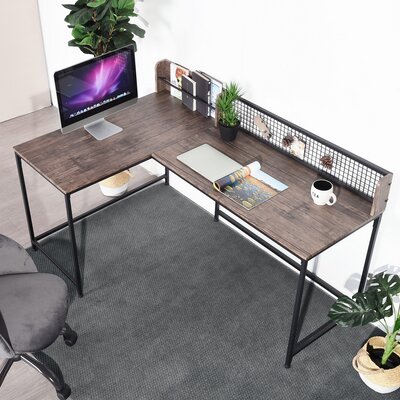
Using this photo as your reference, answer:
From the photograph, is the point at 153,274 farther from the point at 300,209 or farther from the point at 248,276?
the point at 300,209

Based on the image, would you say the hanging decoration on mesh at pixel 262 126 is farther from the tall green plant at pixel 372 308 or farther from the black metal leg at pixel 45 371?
the black metal leg at pixel 45 371

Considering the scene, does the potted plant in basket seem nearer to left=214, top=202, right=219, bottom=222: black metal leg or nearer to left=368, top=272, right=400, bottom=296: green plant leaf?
left=368, top=272, right=400, bottom=296: green plant leaf

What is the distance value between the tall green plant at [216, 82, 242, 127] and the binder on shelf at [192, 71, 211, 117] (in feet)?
0.46

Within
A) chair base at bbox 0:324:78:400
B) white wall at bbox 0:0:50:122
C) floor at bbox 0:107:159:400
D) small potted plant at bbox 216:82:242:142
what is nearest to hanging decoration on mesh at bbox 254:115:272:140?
small potted plant at bbox 216:82:242:142

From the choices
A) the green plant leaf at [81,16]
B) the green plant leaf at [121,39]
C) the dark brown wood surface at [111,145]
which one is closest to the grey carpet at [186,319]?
the dark brown wood surface at [111,145]

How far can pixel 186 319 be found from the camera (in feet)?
11.2

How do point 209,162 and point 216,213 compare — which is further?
point 216,213

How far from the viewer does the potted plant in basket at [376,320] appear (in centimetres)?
291

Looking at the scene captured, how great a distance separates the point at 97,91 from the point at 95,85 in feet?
0.14

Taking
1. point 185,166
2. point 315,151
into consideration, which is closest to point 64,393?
point 185,166

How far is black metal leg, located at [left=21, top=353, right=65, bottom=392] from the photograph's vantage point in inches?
116

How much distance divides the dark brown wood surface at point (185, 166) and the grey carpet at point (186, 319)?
69cm

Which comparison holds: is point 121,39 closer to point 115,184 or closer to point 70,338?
point 115,184

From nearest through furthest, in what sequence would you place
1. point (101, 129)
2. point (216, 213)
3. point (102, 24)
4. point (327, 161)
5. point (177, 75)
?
point (327, 161) → point (101, 129) → point (102, 24) → point (177, 75) → point (216, 213)
